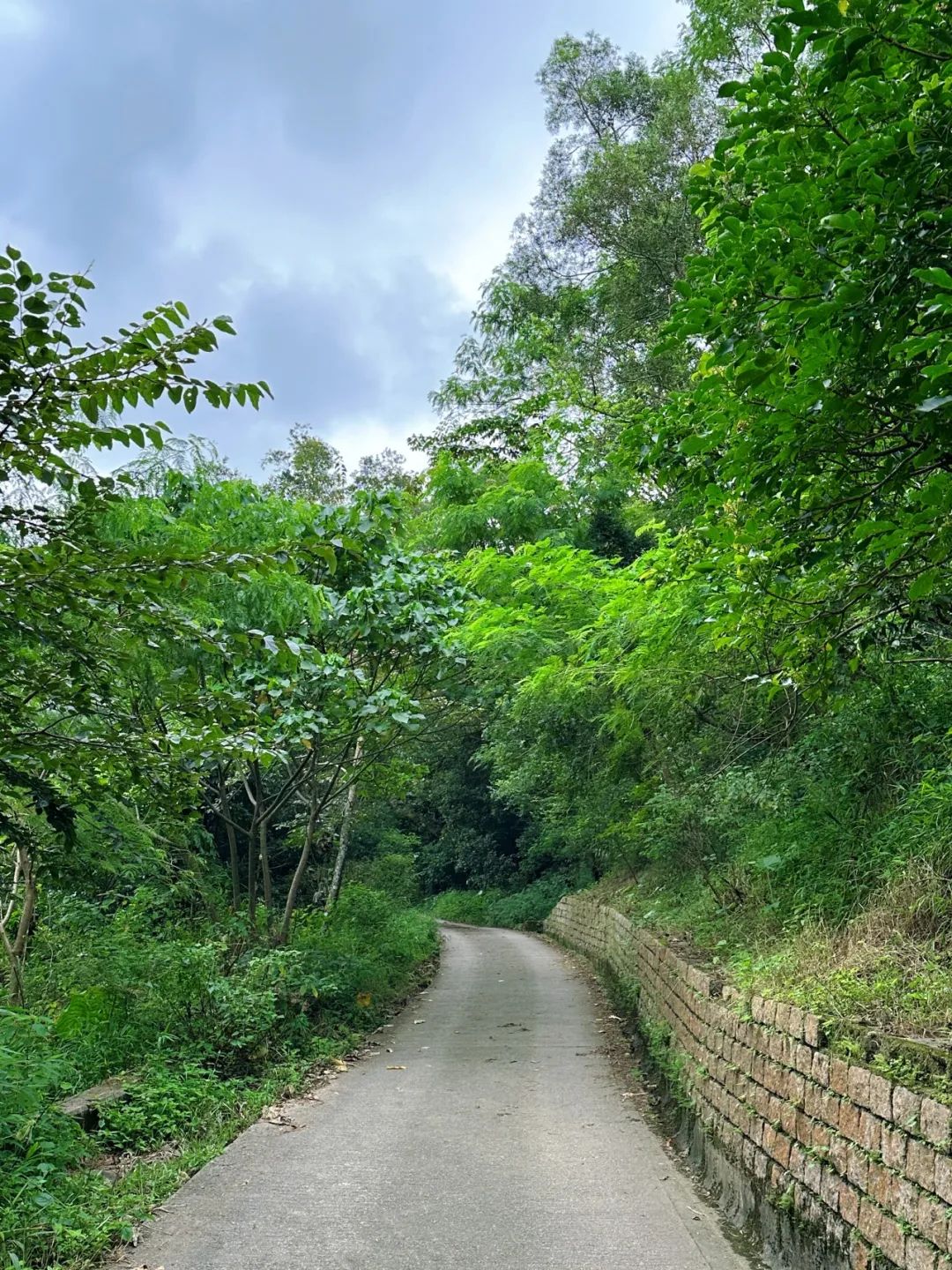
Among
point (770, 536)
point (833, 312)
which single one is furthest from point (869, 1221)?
point (833, 312)

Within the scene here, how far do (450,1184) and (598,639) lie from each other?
519 centimetres

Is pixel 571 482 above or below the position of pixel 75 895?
above

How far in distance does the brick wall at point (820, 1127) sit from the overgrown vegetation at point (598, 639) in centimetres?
31

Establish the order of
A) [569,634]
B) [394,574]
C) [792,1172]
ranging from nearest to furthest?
[792,1172] < [394,574] < [569,634]

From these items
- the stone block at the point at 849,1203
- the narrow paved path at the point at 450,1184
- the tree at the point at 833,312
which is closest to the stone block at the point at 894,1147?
the stone block at the point at 849,1203

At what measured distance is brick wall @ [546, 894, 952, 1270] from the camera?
318cm

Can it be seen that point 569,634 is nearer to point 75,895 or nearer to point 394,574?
point 394,574

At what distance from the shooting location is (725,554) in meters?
4.35

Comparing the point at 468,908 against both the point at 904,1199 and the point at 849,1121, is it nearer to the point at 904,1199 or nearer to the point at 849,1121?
the point at 849,1121

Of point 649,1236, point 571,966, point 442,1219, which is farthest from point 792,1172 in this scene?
point 571,966

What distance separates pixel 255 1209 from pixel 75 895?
6.41m

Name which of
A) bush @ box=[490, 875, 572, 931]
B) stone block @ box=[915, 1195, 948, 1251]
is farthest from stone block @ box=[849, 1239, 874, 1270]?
bush @ box=[490, 875, 572, 931]

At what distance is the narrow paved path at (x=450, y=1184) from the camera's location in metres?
4.26

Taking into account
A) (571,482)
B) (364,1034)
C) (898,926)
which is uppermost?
(571,482)
